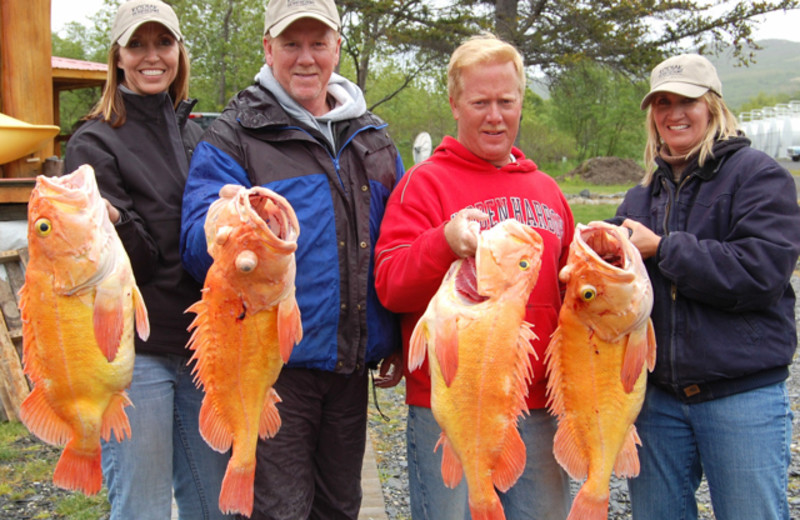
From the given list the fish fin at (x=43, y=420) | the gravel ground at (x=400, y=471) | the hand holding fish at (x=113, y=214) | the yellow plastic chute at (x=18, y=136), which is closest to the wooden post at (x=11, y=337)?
the yellow plastic chute at (x=18, y=136)

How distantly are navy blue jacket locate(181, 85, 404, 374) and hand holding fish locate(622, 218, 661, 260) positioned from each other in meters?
1.29

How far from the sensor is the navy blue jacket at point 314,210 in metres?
3.33

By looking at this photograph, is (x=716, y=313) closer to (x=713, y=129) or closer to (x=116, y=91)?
(x=713, y=129)

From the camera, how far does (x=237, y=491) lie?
2.99 meters

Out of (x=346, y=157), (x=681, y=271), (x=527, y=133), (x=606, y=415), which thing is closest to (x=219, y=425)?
(x=346, y=157)

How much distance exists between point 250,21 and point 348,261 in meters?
32.8

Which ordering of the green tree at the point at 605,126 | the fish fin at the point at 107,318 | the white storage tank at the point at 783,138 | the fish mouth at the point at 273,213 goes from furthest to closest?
the green tree at the point at 605,126 → the white storage tank at the point at 783,138 → the fish fin at the point at 107,318 → the fish mouth at the point at 273,213

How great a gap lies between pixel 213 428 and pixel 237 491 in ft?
0.97

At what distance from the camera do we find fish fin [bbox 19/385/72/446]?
9.78 feet

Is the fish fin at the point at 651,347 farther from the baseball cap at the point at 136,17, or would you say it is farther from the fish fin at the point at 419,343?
the baseball cap at the point at 136,17

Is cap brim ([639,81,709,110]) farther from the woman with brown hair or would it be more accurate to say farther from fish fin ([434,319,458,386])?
the woman with brown hair

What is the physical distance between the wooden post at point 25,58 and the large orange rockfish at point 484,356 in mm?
6498

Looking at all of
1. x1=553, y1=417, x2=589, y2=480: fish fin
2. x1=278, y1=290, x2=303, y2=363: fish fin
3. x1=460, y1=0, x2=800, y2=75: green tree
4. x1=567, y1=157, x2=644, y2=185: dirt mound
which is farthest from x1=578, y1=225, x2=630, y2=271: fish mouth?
x1=567, y1=157, x2=644, y2=185: dirt mound

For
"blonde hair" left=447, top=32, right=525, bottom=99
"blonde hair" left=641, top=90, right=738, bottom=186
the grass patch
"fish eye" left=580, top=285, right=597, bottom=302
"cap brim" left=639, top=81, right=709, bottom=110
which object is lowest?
the grass patch
